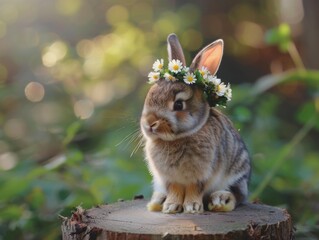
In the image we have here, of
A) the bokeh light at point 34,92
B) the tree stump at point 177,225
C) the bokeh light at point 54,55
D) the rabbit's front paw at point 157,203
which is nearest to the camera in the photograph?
the tree stump at point 177,225

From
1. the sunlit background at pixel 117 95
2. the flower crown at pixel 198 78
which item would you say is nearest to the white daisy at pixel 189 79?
the flower crown at pixel 198 78

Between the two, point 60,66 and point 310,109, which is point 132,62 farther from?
point 310,109

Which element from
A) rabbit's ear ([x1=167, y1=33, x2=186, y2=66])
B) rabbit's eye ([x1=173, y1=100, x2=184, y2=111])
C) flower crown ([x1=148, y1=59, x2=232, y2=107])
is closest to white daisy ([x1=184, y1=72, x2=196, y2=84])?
flower crown ([x1=148, y1=59, x2=232, y2=107])

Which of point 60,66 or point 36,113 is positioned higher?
point 60,66

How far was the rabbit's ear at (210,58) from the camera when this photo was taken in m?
3.59

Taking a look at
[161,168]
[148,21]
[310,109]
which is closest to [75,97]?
[148,21]

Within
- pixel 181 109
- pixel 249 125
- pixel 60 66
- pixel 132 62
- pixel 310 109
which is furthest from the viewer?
pixel 132 62

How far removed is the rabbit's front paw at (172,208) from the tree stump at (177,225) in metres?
0.04

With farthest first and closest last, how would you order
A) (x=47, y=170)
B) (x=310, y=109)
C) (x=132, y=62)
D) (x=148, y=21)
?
(x=148, y=21), (x=132, y=62), (x=310, y=109), (x=47, y=170)

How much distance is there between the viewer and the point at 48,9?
452 inches

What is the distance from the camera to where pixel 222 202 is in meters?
3.47

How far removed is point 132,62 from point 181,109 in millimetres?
6424

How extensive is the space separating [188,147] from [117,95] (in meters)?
5.87

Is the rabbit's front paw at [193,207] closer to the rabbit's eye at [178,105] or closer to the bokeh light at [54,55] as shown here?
the rabbit's eye at [178,105]
